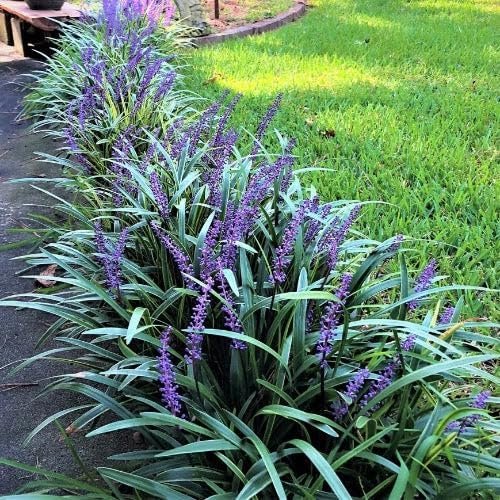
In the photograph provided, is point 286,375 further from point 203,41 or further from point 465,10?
point 465,10

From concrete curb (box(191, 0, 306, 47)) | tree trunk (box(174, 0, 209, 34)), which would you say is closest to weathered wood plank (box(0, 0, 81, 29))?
tree trunk (box(174, 0, 209, 34))

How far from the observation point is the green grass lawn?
299 centimetres

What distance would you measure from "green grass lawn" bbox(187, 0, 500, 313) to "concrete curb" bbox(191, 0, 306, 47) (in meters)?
0.24

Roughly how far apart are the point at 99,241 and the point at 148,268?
0.88ft

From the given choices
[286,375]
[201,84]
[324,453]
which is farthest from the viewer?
[201,84]

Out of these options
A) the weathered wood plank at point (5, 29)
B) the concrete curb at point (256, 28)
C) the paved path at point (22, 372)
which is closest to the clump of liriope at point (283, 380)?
the paved path at point (22, 372)

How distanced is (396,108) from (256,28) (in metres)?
3.37

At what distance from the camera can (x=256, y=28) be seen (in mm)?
7406

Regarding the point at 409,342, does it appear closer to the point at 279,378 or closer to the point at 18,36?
the point at 279,378

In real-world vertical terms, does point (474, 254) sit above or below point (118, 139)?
below

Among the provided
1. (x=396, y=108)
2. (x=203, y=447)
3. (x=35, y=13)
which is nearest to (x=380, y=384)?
(x=203, y=447)

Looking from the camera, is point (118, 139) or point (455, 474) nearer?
point (455, 474)

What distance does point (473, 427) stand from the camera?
58.9 inches

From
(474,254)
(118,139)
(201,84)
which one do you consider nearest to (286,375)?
(474,254)
